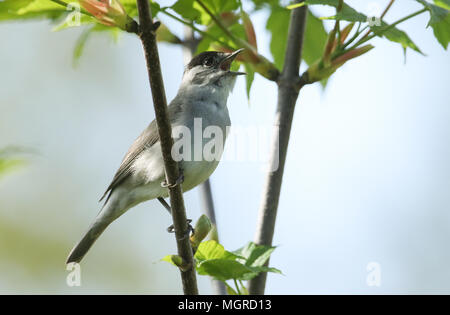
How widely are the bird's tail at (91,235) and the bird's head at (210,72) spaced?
1284mm

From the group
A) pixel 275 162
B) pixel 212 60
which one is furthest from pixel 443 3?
pixel 212 60

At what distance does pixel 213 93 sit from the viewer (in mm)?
4746

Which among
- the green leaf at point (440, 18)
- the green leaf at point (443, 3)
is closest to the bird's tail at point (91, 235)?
the green leaf at point (440, 18)

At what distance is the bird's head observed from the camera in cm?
486

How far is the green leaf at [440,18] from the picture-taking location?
Answer: 2.83 metres

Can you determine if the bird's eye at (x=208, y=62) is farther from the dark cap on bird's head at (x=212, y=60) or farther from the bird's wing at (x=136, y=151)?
the bird's wing at (x=136, y=151)

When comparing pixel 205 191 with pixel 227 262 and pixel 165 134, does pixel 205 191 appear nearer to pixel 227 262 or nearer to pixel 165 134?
pixel 227 262

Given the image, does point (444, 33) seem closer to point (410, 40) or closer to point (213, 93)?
point (410, 40)

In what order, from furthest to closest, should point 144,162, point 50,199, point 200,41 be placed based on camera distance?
point 50,199 < point 144,162 < point 200,41

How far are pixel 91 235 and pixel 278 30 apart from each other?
6.89 ft

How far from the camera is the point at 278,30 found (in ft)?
13.5

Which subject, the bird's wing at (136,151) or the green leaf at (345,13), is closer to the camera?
the green leaf at (345,13)
